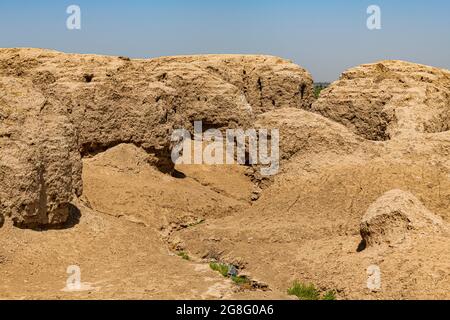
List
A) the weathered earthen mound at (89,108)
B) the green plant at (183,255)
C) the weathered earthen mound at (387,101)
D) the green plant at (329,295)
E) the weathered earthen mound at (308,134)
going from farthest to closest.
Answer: the weathered earthen mound at (387,101)
the weathered earthen mound at (308,134)
the green plant at (183,255)
the weathered earthen mound at (89,108)
the green plant at (329,295)

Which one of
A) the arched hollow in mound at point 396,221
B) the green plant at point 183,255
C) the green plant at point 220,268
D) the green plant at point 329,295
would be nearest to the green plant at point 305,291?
the green plant at point 329,295

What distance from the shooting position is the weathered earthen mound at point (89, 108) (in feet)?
35.3

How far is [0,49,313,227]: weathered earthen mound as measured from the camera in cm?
1077

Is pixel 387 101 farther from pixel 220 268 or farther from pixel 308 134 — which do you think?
pixel 220 268

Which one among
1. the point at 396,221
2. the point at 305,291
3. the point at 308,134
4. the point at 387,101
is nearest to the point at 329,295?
the point at 305,291

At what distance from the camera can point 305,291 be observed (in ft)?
32.9

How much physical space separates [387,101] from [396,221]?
7538 mm

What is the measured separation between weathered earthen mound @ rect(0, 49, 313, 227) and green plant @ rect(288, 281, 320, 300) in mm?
4567

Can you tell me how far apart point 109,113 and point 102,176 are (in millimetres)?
2053

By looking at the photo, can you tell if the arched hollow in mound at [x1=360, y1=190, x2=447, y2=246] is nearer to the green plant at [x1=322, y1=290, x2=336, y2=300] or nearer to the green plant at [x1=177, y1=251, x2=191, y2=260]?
the green plant at [x1=322, y1=290, x2=336, y2=300]

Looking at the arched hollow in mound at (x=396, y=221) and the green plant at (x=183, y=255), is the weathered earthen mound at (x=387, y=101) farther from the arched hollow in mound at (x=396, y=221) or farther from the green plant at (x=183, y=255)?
the green plant at (x=183, y=255)

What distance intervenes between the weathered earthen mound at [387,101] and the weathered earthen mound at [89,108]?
4.57 meters

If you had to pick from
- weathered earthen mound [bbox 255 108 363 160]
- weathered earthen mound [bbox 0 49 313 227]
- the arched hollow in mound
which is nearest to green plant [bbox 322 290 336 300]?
the arched hollow in mound
